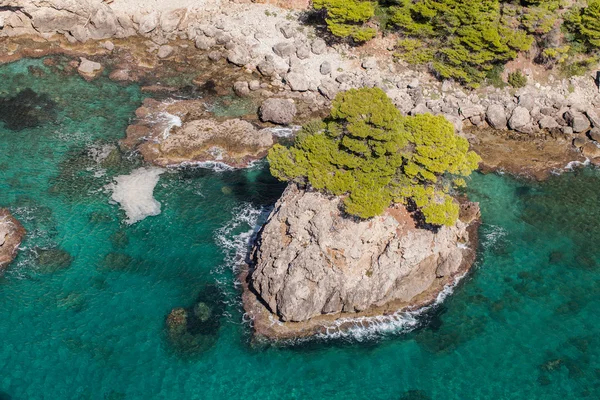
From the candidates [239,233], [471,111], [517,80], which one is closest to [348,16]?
[471,111]

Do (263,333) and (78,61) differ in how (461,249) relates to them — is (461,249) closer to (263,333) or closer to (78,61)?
(263,333)

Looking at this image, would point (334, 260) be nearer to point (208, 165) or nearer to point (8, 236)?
point (208, 165)

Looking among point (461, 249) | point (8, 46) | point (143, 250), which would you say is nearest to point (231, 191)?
point (143, 250)

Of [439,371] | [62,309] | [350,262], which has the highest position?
[350,262]

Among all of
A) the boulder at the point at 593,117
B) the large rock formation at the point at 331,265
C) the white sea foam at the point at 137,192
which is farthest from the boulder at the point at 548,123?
the white sea foam at the point at 137,192

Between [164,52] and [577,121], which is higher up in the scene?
[577,121]
